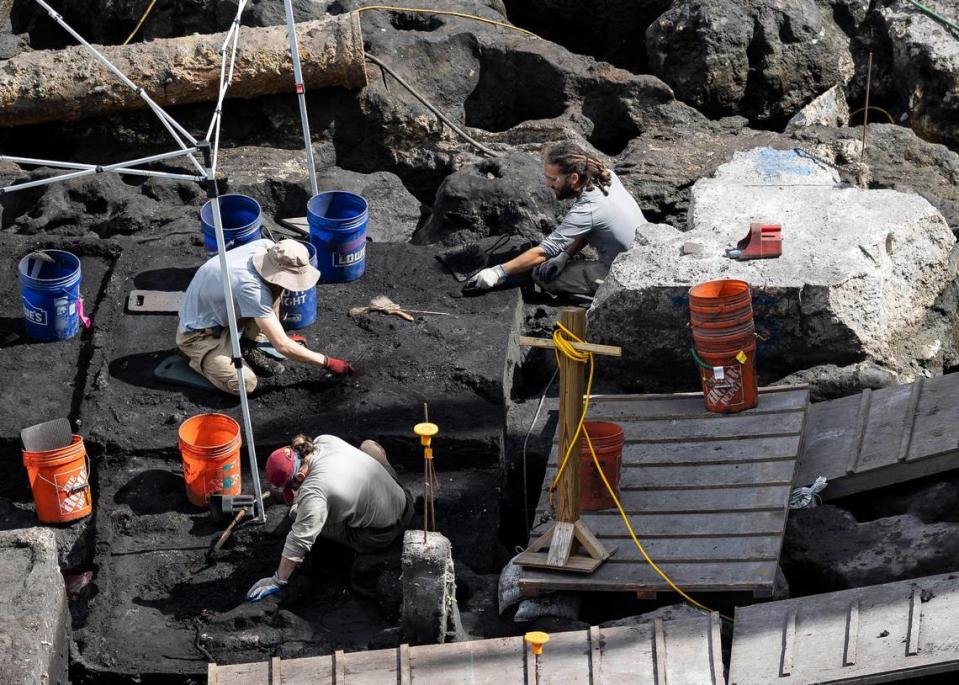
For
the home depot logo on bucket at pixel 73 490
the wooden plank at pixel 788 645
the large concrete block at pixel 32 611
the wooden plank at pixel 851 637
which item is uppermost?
the wooden plank at pixel 851 637

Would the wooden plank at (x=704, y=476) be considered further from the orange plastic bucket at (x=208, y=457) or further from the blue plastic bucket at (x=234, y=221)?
the blue plastic bucket at (x=234, y=221)

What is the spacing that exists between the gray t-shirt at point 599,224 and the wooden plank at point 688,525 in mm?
2629

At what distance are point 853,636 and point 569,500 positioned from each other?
4.84 feet

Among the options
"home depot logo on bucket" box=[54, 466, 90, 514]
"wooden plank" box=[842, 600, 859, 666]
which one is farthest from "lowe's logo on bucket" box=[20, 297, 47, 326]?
"wooden plank" box=[842, 600, 859, 666]

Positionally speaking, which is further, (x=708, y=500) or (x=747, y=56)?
(x=747, y=56)

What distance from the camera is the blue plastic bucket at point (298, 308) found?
8.79m

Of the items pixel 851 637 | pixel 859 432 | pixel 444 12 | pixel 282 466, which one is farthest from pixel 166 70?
pixel 851 637

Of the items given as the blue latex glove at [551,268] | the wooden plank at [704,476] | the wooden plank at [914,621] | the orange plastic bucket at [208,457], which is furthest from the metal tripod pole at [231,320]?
the wooden plank at [914,621]

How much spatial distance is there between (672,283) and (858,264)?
1.15 meters

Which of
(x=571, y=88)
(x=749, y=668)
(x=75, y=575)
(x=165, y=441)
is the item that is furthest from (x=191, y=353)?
(x=571, y=88)

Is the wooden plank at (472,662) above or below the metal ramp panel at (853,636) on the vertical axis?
below

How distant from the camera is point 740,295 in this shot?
7.50 meters

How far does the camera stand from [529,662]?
20.3 feet

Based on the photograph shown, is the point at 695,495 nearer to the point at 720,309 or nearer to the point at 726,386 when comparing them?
the point at 726,386
